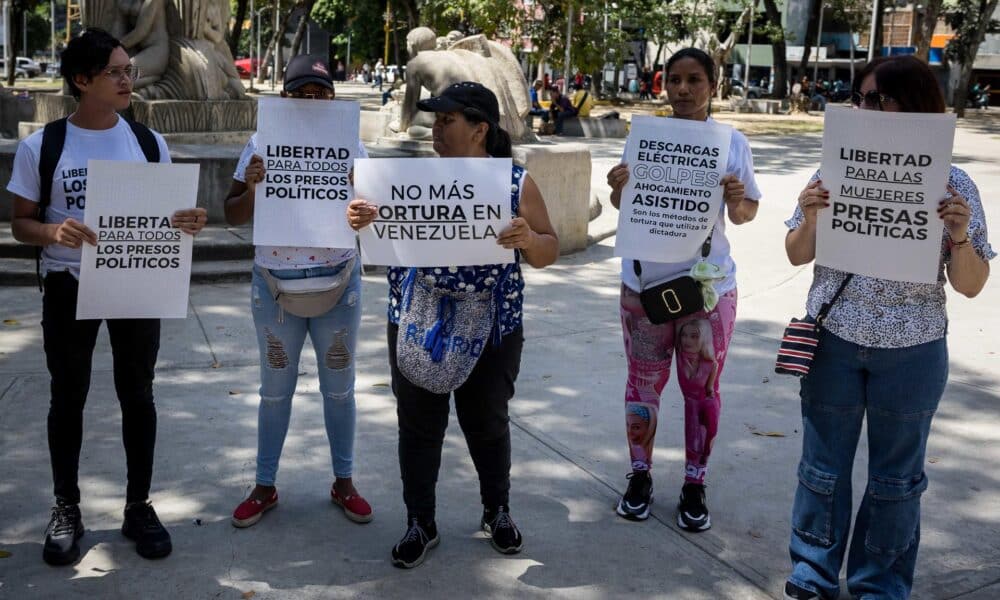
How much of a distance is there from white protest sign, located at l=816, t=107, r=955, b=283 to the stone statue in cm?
817

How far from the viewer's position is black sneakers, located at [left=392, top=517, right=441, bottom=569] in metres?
4.12

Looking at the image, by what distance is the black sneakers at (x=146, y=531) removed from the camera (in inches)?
162

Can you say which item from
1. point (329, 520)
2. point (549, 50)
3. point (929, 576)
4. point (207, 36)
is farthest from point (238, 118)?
point (549, 50)

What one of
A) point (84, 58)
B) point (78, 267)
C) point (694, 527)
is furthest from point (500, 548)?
point (84, 58)

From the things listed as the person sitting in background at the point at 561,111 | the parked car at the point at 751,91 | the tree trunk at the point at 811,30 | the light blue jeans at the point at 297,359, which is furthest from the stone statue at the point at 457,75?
the parked car at the point at 751,91

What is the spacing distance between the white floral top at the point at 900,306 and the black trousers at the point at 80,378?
2425 mm

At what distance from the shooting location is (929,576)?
13.7ft

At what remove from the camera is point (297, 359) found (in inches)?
176

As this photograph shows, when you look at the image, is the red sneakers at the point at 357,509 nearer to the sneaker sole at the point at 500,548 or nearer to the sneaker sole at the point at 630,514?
the sneaker sole at the point at 500,548

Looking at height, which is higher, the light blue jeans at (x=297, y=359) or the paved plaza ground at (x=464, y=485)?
the light blue jeans at (x=297, y=359)

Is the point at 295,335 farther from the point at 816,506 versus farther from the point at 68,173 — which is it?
the point at 816,506

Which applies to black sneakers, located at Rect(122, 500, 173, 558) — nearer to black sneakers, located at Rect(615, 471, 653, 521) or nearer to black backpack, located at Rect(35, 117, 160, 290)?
black backpack, located at Rect(35, 117, 160, 290)

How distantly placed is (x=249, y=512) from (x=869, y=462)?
2343 mm

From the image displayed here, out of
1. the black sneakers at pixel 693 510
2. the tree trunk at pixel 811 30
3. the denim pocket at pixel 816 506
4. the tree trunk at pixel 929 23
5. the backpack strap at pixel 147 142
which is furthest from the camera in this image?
the tree trunk at pixel 811 30
